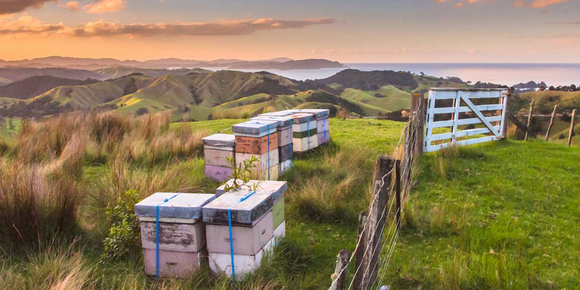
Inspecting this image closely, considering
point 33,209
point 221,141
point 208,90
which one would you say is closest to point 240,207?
point 33,209

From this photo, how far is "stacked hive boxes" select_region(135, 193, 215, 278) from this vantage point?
4422 millimetres

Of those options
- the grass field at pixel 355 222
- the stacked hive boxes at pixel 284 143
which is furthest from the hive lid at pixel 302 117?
the grass field at pixel 355 222

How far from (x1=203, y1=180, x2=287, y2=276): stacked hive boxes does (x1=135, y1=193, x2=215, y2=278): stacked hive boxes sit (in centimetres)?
14

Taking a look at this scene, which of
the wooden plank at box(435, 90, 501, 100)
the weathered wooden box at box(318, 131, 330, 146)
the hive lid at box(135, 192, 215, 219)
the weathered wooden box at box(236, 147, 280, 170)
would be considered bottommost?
the weathered wooden box at box(318, 131, 330, 146)

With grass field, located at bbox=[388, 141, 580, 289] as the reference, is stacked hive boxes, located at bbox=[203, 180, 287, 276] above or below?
above

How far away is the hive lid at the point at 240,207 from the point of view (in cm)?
424

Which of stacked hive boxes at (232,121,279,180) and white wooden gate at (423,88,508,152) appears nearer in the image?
stacked hive boxes at (232,121,279,180)

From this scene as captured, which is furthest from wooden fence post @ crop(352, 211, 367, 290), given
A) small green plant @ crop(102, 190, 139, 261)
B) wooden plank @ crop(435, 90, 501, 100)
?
wooden plank @ crop(435, 90, 501, 100)

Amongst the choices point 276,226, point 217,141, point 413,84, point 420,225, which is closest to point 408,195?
point 420,225

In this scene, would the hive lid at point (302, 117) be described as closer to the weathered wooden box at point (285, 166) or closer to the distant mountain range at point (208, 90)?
the weathered wooden box at point (285, 166)

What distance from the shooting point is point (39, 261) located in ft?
15.1

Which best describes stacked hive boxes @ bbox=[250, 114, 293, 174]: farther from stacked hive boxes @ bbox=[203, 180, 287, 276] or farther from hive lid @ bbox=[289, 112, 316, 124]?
stacked hive boxes @ bbox=[203, 180, 287, 276]

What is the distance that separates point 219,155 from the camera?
8.18 meters

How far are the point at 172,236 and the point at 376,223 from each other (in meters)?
Result: 2.35
